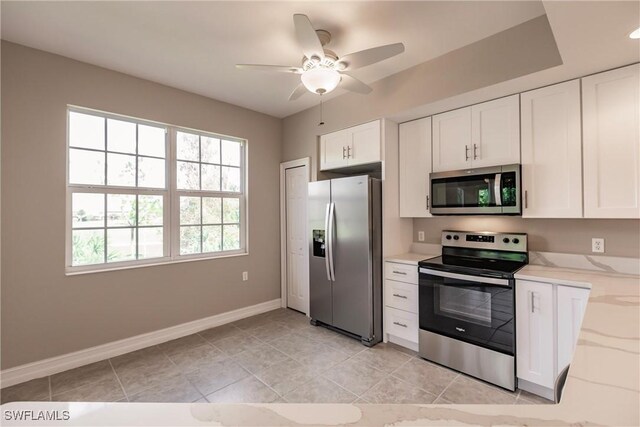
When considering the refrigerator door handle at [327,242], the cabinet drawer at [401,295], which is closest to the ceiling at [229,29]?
the refrigerator door handle at [327,242]

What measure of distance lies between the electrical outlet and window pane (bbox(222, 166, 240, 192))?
3.64 m

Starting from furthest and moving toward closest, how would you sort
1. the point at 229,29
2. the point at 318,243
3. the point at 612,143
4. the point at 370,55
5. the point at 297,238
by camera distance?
the point at 297,238 → the point at 318,243 → the point at 229,29 → the point at 612,143 → the point at 370,55

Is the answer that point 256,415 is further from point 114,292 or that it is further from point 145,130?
point 145,130

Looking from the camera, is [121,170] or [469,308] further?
[121,170]

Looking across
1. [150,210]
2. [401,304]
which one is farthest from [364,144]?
[150,210]

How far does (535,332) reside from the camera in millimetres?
2084

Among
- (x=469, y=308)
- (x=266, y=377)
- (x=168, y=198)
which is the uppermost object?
(x=168, y=198)

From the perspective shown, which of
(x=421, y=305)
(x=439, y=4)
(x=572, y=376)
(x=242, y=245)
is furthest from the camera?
(x=242, y=245)

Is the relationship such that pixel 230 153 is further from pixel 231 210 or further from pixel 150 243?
→ pixel 150 243

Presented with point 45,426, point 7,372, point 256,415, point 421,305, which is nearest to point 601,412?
point 256,415

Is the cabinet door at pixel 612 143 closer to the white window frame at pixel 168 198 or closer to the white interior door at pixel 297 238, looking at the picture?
the white interior door at pixel 297 238

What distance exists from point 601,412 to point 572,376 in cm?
16

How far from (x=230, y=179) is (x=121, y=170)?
119 cm

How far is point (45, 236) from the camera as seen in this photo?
8.07 ft
